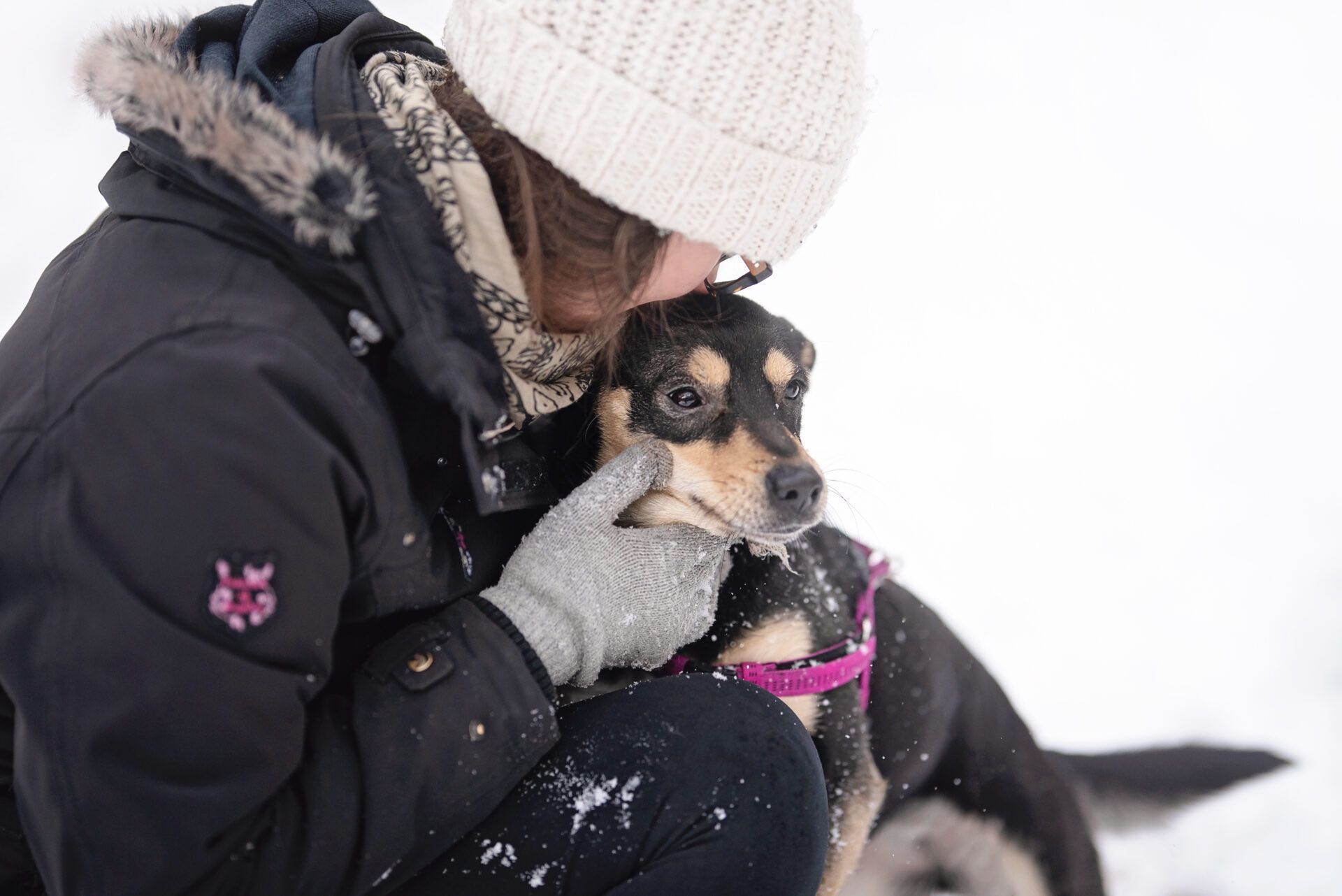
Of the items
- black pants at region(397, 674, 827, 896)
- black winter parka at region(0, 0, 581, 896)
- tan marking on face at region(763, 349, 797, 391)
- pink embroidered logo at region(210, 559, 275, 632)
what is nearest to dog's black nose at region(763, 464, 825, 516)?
tan marking on face at region(763, 349, 797, 391)

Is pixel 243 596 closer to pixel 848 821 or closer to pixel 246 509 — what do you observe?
pixel 246 509

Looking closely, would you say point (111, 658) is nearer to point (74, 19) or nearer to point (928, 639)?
point (928, 639)

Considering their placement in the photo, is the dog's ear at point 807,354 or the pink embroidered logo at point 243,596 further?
the dog's ear at point 807,354

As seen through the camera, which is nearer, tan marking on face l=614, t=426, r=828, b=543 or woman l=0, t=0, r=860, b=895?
woman l=0, t=0, r=860, b=895

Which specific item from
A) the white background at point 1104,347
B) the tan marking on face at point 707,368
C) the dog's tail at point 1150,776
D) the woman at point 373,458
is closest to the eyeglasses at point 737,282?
the tan marking on face at point 707,368

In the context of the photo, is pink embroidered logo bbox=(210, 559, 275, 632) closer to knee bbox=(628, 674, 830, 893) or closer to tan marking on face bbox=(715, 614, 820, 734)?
knee bbox=(628, 674, 830, 893)

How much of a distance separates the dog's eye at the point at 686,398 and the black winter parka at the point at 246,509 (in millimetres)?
627

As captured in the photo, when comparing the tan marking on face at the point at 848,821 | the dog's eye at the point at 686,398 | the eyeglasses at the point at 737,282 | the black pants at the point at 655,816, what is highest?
the eyeglasses at the point at 737,282

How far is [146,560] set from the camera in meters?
1.12

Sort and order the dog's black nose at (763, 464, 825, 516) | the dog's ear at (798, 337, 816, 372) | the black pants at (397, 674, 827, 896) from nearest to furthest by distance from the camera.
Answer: the black pants at (397, 674, 827, 896) → the dog's black nose at (763, 464, 825, 516) → the dog's ear at (798, 337, 816, 372)

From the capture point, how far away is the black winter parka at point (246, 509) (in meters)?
1.12

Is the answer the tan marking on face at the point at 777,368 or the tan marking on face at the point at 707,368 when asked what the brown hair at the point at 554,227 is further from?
the tan marking on face at the point at 777,368

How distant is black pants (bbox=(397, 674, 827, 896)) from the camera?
146 centimetres

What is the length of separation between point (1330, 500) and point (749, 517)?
2.51 metres
